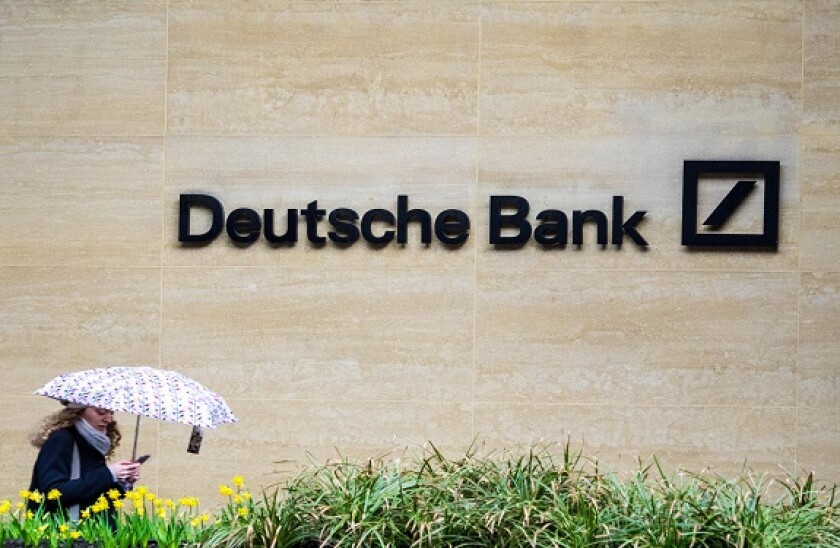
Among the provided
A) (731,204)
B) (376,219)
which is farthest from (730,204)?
(376,219)

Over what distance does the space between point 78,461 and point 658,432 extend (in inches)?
193

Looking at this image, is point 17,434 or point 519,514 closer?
point 519,514

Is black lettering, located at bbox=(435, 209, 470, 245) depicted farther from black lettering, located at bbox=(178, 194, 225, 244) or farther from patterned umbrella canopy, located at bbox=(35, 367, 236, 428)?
patterned umbrella canopy, located at bbox=(35, 367, 236, 428)

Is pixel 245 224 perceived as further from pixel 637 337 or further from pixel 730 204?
pixel 730 204

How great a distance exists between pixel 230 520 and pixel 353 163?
489 cm

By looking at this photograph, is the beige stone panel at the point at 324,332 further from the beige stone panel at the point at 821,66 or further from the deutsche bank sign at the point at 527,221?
the beige stone panel at the point at 821,66

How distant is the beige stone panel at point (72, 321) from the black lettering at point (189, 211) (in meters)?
0.40

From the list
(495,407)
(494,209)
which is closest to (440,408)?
(495,407)

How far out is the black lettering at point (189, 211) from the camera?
11.6 m

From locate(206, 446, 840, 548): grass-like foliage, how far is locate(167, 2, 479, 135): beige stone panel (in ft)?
15.4

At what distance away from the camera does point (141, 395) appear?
7.80 metres

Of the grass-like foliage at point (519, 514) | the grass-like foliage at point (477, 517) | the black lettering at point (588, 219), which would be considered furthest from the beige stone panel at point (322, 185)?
the grass-like foliage at point (519, 514)

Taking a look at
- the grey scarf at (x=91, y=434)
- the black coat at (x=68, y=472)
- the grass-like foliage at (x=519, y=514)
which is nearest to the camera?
the grass-like foliage at (x=519, y=514)

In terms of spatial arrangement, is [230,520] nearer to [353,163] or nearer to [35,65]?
[353,163]
